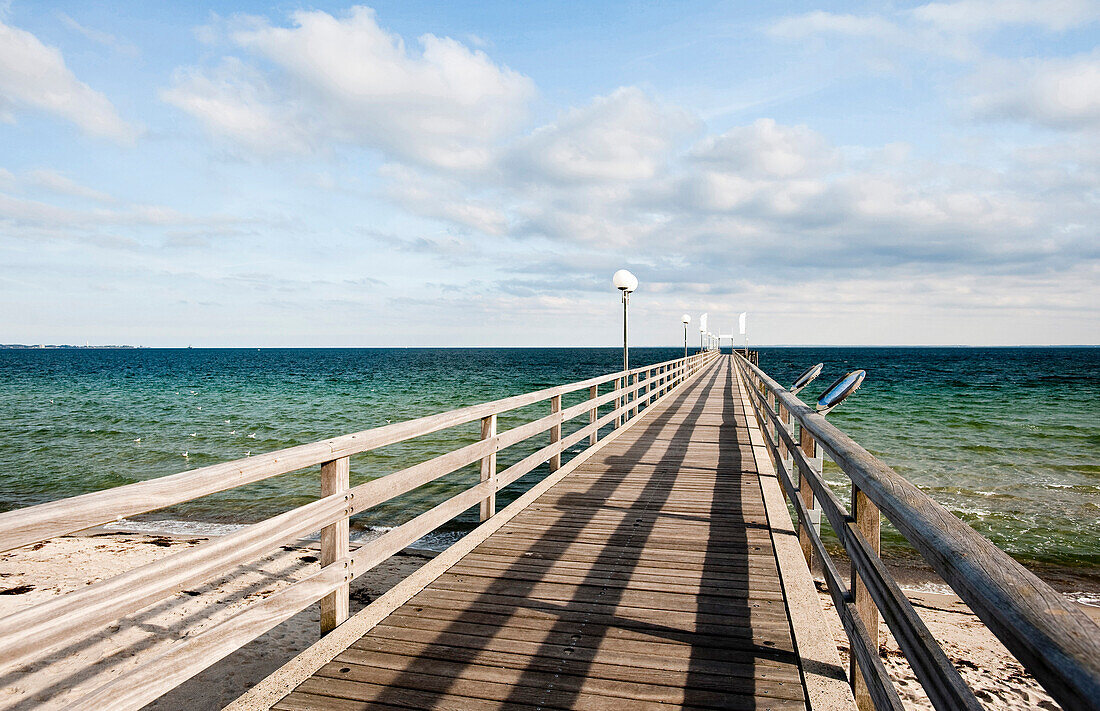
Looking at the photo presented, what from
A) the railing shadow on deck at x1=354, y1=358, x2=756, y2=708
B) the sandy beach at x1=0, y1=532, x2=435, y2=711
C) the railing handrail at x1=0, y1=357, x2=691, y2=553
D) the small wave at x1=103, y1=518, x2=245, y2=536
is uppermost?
the railing handrail at x1=0, y1=357, x2=691, y2=553

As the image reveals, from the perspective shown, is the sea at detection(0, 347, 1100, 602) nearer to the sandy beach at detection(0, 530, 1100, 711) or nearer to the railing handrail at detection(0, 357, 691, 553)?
the sandy beach at detection(0, 530, 1100, 711)

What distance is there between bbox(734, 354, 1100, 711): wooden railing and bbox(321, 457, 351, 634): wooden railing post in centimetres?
248

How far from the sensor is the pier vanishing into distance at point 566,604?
1691 mm

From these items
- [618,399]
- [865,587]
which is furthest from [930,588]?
[865,587]

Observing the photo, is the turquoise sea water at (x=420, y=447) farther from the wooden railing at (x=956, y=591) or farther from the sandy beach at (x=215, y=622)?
the wooden railing at (x=956, y=591)

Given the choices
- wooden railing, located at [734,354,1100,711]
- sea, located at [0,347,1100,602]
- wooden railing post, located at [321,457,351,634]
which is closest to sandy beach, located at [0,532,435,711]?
wooden railing post, located at [321,457,351,634]

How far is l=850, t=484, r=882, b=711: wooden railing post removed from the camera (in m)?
2.51

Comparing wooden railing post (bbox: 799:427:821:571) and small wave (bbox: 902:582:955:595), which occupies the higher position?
wooden railing post (bbox: 799:427:821:571)

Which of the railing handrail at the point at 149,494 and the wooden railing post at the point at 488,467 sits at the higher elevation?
the railing handrail at the point at 149,494

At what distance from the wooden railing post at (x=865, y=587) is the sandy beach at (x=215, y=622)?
3140 mm

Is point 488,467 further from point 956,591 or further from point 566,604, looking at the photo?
point 956,591

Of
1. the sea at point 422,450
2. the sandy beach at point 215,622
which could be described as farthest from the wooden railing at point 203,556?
the sea at point 422,450

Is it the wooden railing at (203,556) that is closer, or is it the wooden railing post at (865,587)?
the wooden railing at (203,556)

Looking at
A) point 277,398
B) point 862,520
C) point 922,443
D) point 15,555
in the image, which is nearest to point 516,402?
point 862,520
